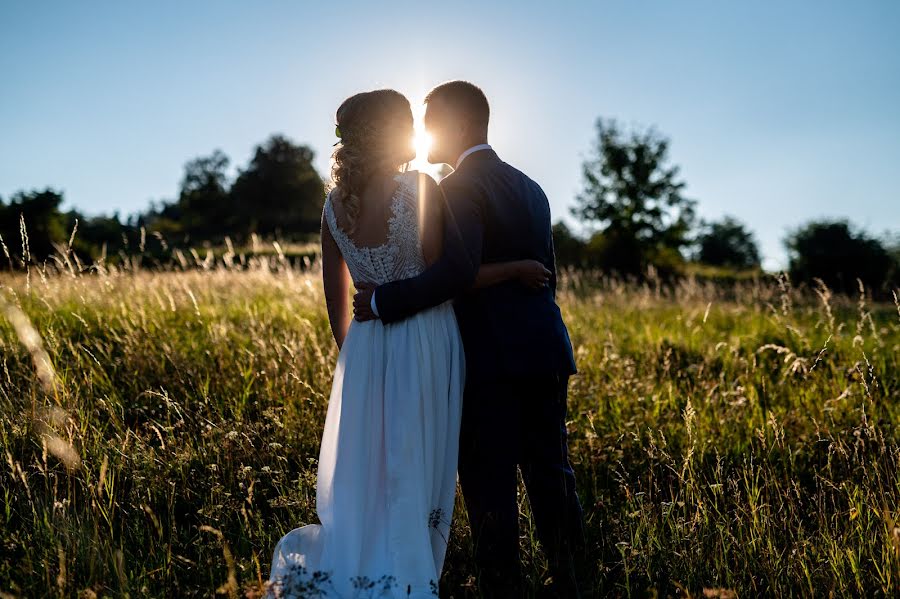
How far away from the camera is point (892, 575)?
94.8 inches

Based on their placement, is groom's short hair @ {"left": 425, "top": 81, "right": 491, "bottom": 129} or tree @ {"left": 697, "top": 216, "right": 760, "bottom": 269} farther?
tree @ {"left": 697, "top": 216, "right": 760, "bottom": 269}

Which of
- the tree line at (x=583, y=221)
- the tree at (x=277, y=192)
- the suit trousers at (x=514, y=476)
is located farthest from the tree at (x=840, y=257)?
the tree at (x=277, y=192)

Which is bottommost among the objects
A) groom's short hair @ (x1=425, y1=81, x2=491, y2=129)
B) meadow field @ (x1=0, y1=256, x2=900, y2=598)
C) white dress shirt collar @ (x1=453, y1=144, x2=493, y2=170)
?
meadow field @ (x1=0, y1=256, x2=900, y2=598)

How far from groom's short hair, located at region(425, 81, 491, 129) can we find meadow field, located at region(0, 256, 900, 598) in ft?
6.09

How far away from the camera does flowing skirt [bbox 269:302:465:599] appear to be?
8.09 ft

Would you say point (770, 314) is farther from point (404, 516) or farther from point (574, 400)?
point (404, 516)

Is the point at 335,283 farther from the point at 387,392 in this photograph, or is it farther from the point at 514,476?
the point at 514,476

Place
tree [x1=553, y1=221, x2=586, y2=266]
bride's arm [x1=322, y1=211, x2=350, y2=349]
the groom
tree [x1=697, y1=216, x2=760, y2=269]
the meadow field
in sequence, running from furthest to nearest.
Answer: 1. tree [x1=697, y1=216, x2=760, y2=269]
2. tree [x1=553, y1=221, x2=586, y2=266]
3. bride's arm [x1=322, y1=211, x2=350, y2=349]
4. the meadow field
5. the groom

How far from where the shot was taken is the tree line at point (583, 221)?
1266 centimetres

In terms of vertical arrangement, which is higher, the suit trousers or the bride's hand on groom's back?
the bride's hand on groom's back

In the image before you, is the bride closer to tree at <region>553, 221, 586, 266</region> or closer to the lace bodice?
the lace bodice

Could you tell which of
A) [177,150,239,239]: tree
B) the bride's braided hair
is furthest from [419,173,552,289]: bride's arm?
[177,150,239,239]: tree

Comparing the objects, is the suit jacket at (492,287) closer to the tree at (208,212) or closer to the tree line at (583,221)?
the tree line at (583,221)

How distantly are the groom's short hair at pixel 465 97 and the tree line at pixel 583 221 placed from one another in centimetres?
322
